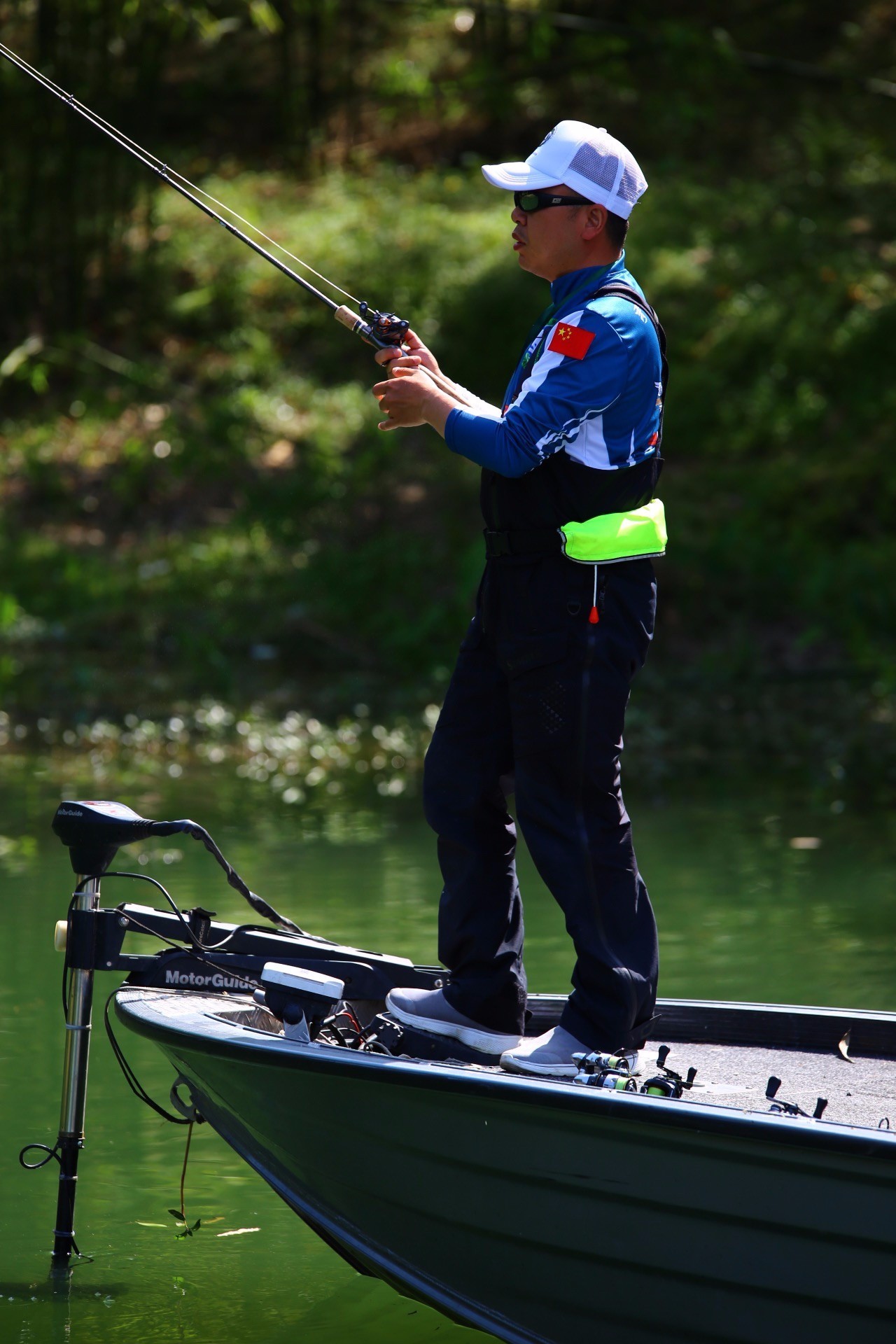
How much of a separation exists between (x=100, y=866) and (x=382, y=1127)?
0.93m

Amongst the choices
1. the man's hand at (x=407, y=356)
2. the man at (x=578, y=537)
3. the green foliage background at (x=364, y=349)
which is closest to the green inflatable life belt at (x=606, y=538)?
→ the man at (x=578, y=537)

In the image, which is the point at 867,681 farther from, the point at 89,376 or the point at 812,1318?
the point at 812,1318

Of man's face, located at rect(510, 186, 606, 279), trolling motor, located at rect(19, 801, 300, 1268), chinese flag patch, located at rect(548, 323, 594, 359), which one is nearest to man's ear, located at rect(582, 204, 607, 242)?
man's face, located at rect(510, 186, 606, 279)

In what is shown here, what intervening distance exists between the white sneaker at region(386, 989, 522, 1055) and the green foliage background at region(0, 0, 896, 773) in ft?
20.7

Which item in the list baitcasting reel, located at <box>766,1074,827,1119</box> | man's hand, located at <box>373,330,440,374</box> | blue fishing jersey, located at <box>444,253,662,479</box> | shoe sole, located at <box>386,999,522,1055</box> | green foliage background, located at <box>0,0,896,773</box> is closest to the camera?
baitcasting reel, located at <box>766,1074,827,1119</box>

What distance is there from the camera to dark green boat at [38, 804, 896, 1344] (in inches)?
119

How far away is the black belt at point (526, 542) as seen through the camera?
11.5 ft

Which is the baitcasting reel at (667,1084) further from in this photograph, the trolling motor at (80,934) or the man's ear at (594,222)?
the man's ear at (594,222)

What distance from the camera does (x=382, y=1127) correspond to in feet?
11.1

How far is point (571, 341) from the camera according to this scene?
3.40 metres

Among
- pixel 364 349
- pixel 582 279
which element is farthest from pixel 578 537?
pixel 364 349

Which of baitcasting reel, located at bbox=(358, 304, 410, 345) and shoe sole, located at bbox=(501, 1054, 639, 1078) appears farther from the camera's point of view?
baitcasting reel, located at bbox=(358, 304, 410, 345)

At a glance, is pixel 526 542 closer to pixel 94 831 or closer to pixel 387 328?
pixel 387 328

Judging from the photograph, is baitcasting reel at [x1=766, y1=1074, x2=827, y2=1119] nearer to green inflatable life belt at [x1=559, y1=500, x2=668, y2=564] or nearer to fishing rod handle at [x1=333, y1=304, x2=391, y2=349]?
green inflatable life belt at [x1=559, y1=500, x2=668, y2=564]
